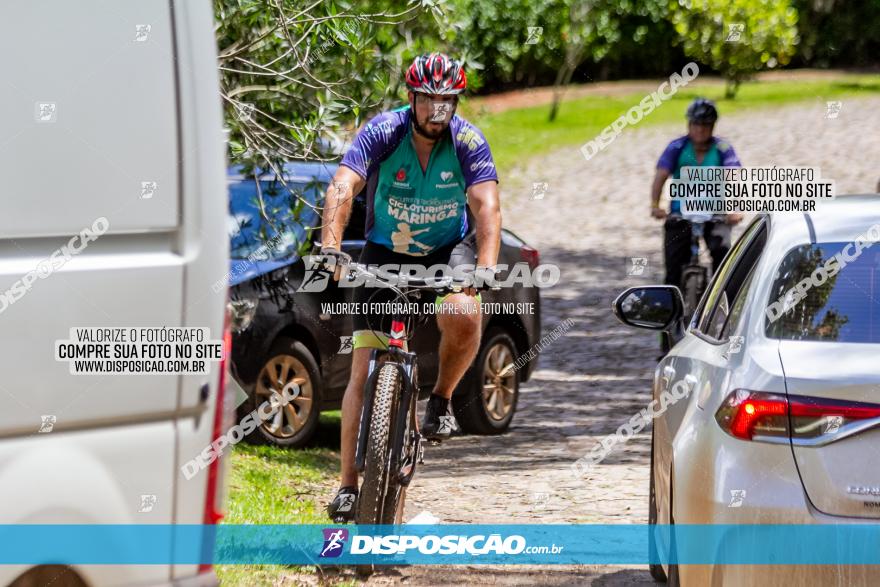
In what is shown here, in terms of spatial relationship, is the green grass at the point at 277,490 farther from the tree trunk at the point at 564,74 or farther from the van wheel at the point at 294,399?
the tree trunk at the point at 564,74

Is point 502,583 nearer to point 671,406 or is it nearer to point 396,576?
point 396,576

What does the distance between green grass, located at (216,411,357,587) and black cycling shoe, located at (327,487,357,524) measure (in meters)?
0.28

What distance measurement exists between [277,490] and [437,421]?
1567 millimetres

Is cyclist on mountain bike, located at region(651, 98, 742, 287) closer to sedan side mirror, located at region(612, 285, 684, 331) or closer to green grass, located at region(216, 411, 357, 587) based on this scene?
green grass, located at region(216, 411, 357, 587)

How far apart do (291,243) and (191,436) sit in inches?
215

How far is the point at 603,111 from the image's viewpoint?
40.5 m

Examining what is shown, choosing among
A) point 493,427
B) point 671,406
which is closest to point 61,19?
point 671,406

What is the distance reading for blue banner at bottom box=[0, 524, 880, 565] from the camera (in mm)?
3777

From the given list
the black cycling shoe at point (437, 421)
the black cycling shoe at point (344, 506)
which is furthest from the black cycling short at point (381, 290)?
the black cycling shoe at point (344, 506)

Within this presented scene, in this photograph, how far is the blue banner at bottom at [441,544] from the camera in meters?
3.78

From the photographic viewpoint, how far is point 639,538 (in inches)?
296

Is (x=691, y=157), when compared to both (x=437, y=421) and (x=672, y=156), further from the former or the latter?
(x=437, y=421)

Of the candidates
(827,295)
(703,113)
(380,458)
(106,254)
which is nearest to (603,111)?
(703,113)

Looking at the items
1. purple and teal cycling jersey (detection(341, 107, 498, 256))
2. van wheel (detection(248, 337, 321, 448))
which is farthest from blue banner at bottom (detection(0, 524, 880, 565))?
van wheel (detection(248, 337, 321, 448))
